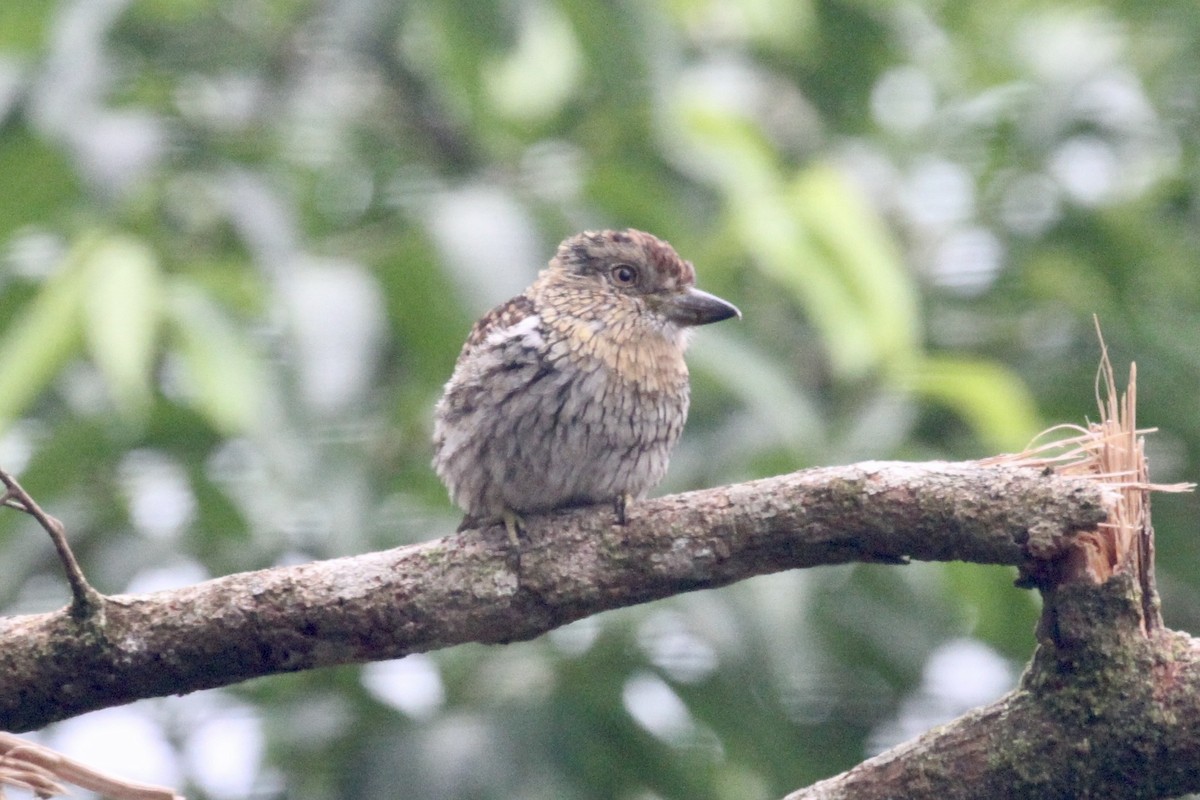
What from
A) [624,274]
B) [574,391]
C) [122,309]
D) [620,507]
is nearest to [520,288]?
[624,274]

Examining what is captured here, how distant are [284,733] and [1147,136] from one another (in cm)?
350

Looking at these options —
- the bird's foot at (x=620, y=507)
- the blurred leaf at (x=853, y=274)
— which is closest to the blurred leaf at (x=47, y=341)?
the bird's foot at (x=620, y=507)

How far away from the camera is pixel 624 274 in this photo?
3.40 metres

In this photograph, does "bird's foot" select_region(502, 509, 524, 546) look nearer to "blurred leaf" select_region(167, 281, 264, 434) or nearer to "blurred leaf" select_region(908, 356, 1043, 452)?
"blurred leaf" select_region(167, 281, 264, 434)

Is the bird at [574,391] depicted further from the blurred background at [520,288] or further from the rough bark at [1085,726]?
the rough bark at [1085,726]

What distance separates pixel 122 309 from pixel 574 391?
3.19 ft

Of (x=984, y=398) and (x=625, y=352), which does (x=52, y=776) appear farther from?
(x=984, y=398)

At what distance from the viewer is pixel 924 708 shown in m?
4.61

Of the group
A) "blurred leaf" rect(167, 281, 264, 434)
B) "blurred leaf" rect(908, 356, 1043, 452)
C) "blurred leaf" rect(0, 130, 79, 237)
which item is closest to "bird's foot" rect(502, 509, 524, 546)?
"blurred leaf" rect(167, 281, 264, 434)

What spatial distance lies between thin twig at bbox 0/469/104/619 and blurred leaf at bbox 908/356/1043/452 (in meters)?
2.30

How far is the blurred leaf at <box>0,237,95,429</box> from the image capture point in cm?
326

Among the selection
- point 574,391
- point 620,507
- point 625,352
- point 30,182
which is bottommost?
point 620,507

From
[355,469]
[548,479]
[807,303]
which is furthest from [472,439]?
[807,303]

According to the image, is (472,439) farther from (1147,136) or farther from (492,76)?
(1147,136)
